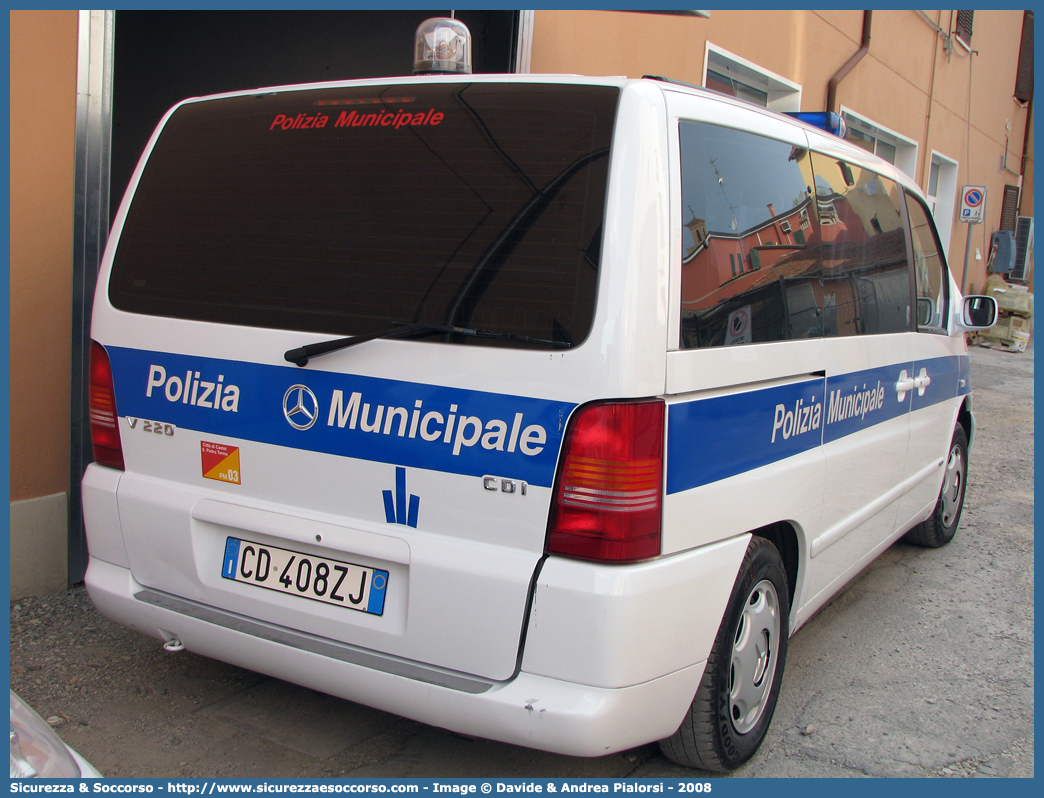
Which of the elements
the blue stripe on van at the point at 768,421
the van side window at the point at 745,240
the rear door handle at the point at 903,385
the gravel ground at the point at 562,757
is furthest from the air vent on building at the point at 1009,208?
the van side window at the point at 745,240

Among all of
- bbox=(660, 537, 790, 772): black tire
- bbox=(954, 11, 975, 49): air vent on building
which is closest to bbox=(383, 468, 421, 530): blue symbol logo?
bbox=(660, 537, 790, 772): black tire

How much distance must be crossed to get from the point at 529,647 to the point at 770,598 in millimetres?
945

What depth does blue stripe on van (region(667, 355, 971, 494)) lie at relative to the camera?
211 cm

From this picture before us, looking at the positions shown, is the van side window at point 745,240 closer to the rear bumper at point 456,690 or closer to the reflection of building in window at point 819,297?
the reflection of building in window at point 819,297

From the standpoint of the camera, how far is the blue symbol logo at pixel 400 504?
2121 millimetres

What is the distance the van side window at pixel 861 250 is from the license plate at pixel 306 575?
1700mm

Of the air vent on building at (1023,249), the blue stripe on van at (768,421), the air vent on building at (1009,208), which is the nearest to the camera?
the blue stripe on van at (768,421)

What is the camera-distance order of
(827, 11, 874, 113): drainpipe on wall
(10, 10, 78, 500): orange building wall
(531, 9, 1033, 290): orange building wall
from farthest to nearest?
(827, 11, 874, 113): drainpipe on wall < (531, 9, 1033, 290): orange building wall < (10, 10, 78, 500): orange building wall

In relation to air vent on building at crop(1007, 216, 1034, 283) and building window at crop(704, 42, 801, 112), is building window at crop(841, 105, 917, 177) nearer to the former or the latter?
building window at crop(704, 42, 801, 112)

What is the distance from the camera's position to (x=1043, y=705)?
3.13 metres

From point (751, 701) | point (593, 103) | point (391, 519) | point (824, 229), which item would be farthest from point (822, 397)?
point (391, 519)

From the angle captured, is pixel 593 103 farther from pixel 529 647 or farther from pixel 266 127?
pixel 529 647

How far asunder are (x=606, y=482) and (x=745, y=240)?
34.6 inches

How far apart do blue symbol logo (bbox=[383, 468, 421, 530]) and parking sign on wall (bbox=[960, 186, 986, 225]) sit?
15.1m
